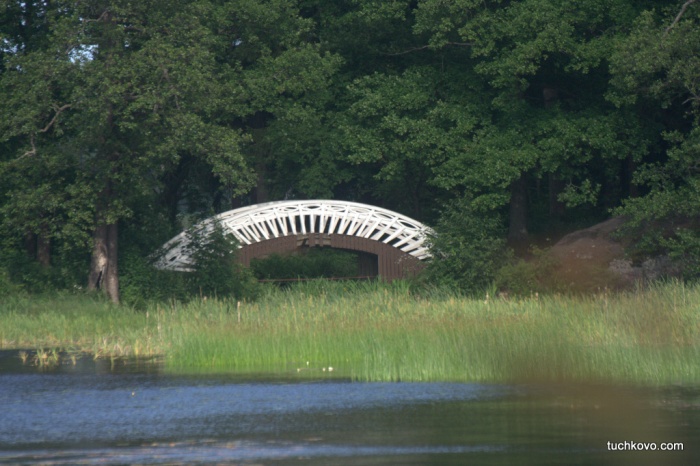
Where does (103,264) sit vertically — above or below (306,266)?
below

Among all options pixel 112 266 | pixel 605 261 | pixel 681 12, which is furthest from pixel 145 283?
pixel 681 12

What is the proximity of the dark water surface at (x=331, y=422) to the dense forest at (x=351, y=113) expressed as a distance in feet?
52.6

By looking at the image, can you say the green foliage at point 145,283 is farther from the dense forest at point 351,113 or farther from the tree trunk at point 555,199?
the tree trunk at point 555,199

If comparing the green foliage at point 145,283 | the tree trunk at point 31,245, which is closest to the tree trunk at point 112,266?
the green foliage at point 145,283

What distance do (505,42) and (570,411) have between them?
85.8 feet

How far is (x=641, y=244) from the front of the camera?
106ft

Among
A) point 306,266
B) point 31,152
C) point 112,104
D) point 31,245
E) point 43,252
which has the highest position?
point 112,104

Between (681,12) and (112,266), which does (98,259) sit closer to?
(112,266)

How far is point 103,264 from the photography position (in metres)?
36.1

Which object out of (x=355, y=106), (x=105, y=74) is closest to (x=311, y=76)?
(x=355, y=106)

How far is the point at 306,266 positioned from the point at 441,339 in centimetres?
2779

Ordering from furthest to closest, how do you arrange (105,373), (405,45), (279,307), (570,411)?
1. (405,45)
2. (279,307)
3. (105,373)
4. (570,411)

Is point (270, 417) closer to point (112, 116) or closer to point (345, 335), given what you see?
point (345, 335)

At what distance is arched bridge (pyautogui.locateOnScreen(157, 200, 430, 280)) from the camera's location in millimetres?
37969
